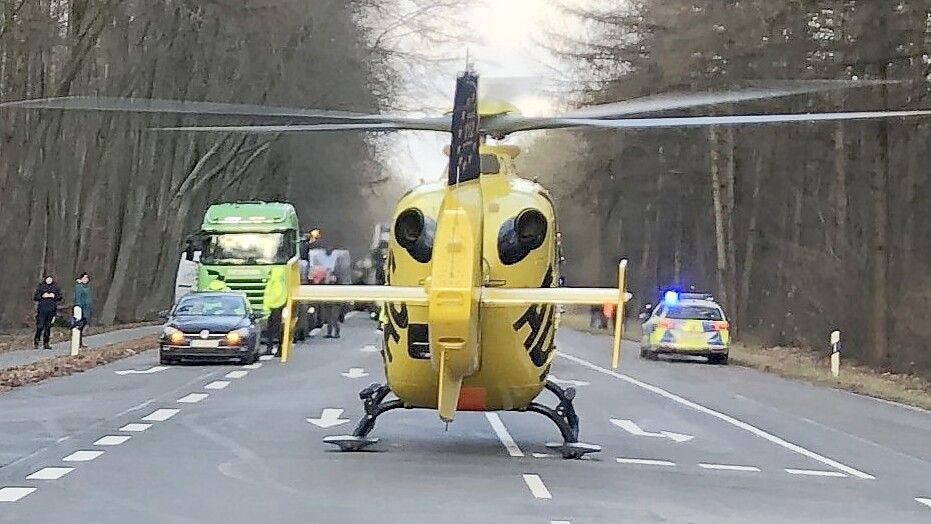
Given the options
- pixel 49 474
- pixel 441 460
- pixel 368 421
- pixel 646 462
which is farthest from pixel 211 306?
pixel 49 474

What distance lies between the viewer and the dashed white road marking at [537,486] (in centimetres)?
1363

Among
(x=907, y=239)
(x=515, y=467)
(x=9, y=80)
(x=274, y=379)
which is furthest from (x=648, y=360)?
(x=515, y=467)

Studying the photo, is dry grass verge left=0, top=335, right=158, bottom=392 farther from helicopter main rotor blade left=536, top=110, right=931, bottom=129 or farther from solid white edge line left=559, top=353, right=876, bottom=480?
helicopter main rotor blade left=536, top=110, right=931, bottom=129

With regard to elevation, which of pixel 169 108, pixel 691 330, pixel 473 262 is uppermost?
pixel 169 108

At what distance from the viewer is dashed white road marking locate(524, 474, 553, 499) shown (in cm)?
1363

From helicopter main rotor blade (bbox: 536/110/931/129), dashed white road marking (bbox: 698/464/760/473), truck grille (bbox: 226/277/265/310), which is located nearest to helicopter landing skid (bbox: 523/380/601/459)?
dashed white road marking (bbox: 698/464/760/473)

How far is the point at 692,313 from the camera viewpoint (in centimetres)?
3928

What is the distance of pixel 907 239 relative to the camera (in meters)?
41.2

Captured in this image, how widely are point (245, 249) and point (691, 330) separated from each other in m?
11.8

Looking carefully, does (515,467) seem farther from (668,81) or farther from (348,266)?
(348,266)

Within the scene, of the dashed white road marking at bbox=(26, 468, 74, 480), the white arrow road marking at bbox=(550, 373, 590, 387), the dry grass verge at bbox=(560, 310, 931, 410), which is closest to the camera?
the dashed white road marking at bbox=(26, 468, 74, 480)

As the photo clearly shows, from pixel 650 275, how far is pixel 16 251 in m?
30.4

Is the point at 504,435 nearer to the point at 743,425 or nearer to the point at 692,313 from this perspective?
the point at 743,425

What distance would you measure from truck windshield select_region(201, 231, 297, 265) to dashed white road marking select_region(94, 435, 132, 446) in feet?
80.3
